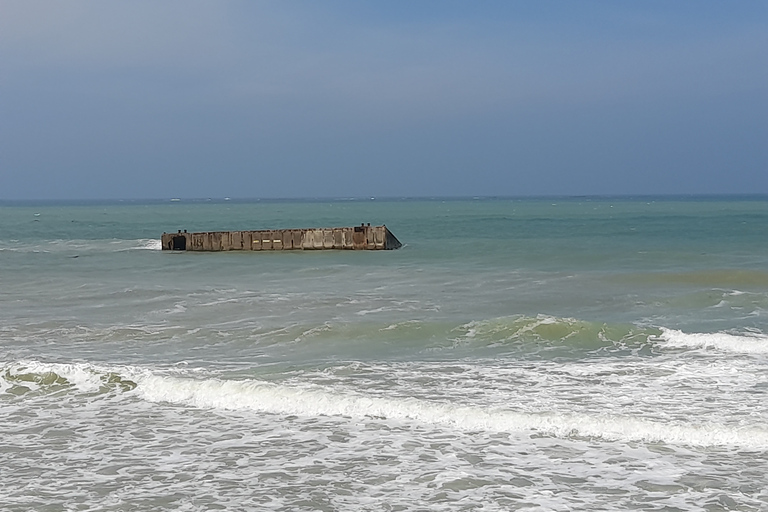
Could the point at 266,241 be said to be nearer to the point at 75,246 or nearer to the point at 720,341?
the point at 75,246

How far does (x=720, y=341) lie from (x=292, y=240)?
32.3 m

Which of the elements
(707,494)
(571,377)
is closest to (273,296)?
(571,377)

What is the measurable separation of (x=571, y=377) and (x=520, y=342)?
3.53m

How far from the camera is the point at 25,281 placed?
101ft

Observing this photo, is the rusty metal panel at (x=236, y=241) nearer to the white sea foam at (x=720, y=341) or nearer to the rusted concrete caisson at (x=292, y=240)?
the rusted concrete caisson at (x=292, y=240)

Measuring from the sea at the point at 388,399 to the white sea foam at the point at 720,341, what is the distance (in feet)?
0.20

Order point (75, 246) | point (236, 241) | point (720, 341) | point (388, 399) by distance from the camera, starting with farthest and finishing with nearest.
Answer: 1. point (75, 246)
2. point (236, 241)
3. point (720, 341)
4. point (388, 399)

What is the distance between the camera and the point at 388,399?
11.7 m

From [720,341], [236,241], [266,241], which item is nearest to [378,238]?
[266,241]

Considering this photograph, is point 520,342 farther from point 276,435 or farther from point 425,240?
point 425,240

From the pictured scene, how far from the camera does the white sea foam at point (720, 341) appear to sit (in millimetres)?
15344

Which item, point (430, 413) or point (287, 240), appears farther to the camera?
point (287, 240)

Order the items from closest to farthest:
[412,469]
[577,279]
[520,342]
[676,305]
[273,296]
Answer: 1. [412,469]
2. [520,342]
3. [676,305]
4. [273,296]
5. [577,279]

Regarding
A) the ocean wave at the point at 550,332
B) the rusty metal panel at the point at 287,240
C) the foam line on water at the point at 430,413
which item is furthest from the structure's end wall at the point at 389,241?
the foam line on water at the point at 430,413
